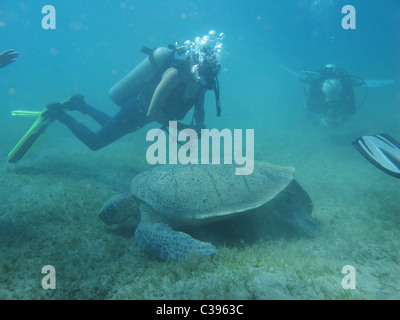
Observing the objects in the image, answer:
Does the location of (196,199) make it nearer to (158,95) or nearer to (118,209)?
(118,209)

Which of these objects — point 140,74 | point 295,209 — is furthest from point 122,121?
point 295,209

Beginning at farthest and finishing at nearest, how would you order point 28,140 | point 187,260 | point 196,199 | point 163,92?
point 28,140, point 163,92, point 196,199, point 187,260

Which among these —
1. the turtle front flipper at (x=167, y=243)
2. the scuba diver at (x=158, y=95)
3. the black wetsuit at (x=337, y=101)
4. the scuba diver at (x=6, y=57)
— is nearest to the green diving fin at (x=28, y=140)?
the scuba diver at (x=158, y=95)

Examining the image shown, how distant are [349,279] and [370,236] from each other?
1.59 metres

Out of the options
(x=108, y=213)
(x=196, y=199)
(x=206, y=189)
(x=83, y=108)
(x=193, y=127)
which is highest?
(x=83, y=108)

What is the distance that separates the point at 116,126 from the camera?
5992 mm

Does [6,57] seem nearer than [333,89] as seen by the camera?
Yes

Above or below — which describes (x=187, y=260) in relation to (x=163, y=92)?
below

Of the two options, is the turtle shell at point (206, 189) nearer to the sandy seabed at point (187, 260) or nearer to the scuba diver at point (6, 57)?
the sandy seabed at point (187, 260)

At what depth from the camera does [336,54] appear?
102m

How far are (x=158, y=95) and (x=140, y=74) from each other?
2070 millimetres

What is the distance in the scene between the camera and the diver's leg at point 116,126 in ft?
19.3
